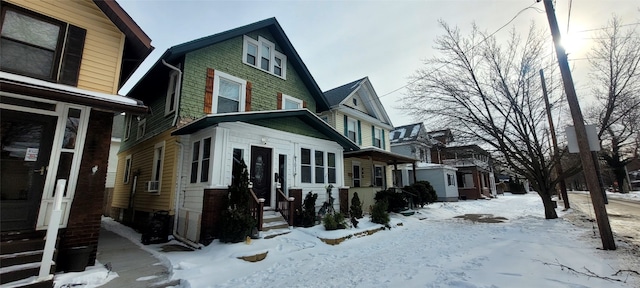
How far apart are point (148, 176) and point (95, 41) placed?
6118 mm

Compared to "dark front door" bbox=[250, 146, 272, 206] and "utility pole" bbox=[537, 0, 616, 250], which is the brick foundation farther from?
"utility pole" bbox=[537, 0, 616, 250]

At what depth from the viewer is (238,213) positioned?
24.0 feet

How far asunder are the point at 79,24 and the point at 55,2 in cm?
56

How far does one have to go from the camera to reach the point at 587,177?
692 cm

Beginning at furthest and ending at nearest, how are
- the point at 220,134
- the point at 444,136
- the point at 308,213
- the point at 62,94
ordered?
the point at 444,136
the point at 308,213
the point at 220,134
the point at 62,94

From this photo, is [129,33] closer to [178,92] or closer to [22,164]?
[178,92]

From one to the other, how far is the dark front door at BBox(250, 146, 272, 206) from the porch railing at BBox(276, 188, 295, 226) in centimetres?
34

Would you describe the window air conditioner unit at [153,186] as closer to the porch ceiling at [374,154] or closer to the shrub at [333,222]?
the shrub at [333,222]

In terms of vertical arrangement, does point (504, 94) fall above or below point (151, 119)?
above

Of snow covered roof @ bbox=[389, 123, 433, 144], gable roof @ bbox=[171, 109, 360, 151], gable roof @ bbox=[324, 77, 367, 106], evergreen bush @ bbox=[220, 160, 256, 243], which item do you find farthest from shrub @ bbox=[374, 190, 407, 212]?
snow covered roof @ bbox=[389, 123, 433, 144]

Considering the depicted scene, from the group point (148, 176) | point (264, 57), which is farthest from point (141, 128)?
point (264, 57)

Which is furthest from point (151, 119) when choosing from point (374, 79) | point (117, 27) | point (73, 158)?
point (374, 79)

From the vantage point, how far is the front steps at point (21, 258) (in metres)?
4.25

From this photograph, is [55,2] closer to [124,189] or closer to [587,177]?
[124,189]
